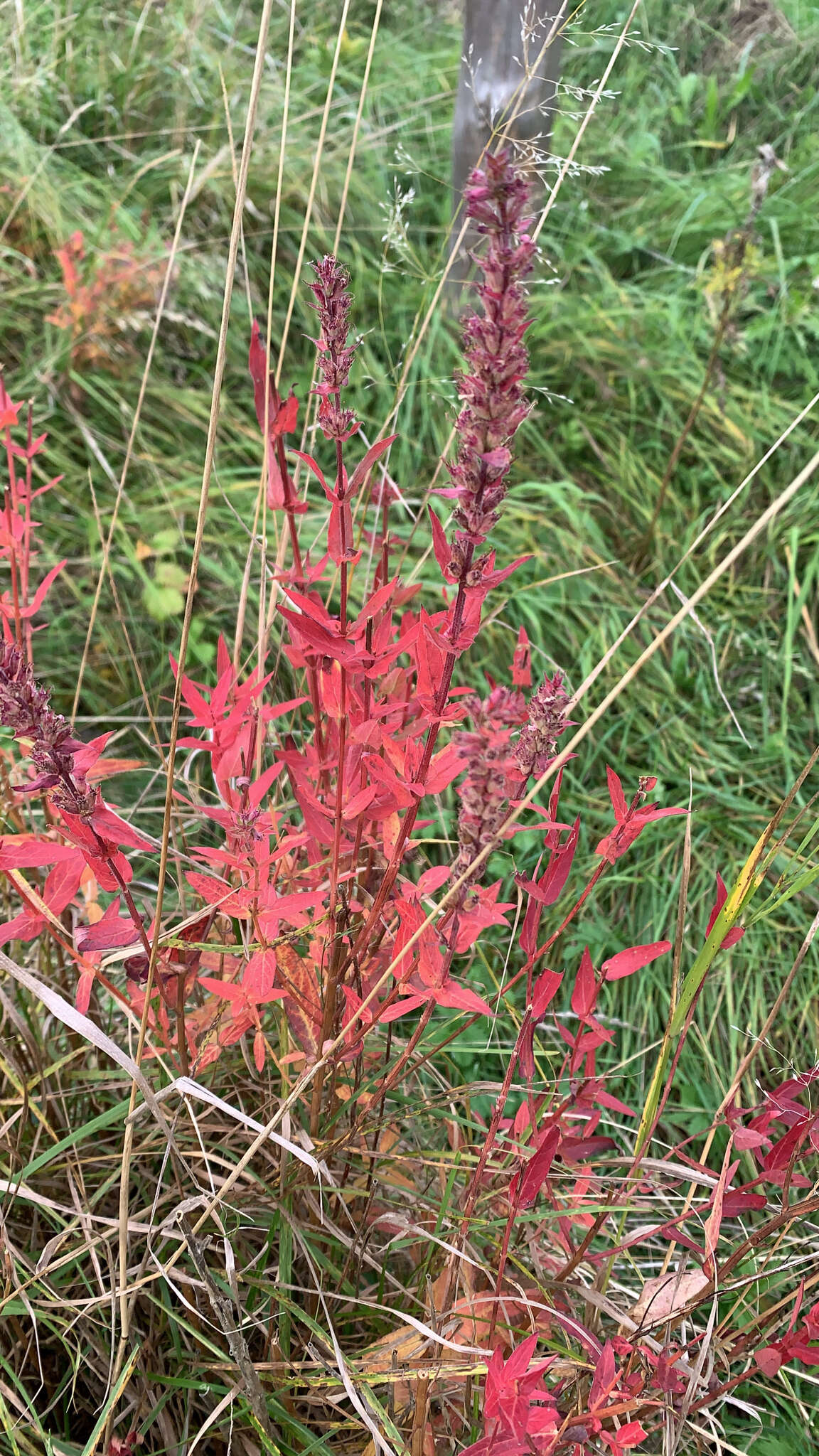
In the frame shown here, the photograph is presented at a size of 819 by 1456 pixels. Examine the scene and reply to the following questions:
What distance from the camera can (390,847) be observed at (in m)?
0.99

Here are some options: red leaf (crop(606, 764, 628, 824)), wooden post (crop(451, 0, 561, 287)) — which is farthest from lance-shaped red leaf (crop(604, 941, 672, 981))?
wooden post (crop(451, 0, 561, 287))

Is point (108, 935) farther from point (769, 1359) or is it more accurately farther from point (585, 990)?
→ point (769, 1359)

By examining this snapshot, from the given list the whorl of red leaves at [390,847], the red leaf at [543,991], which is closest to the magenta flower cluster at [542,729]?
the whorl of red leaves at [390,847]

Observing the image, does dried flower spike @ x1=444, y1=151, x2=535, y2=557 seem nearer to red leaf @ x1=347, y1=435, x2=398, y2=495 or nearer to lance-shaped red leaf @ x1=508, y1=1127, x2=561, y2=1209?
red leaf @ x1=347, y1=435, x2=398, y2=495

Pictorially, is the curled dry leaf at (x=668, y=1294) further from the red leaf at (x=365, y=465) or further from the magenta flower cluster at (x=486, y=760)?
the red leaf at (x=365, y=465)

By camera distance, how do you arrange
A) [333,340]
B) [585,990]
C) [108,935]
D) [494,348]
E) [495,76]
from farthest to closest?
[495,76] < [585,990] < [108,935] < [333,340] < [494,348]

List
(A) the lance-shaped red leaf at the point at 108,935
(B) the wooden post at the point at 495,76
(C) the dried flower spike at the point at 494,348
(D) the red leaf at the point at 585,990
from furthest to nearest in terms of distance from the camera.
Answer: (B) the wooden post at the point at 495,76 → (D) the red leaf at the point at 585,990 → (A) the lance-shaped red leaf at the point at 108,935 → (C) the dried flower spike at the point at 494,348

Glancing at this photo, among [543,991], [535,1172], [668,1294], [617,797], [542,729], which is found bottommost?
[668,1294]

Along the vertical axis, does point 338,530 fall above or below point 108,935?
above

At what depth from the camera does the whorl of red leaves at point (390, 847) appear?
0.74 meters

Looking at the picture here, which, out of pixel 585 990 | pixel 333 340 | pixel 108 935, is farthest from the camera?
pixel 585 990

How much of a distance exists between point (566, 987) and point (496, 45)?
190cm

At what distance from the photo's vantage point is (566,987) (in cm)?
181

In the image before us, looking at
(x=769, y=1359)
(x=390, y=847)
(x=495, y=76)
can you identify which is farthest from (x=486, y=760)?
(x=495, y=76)
